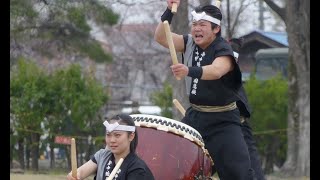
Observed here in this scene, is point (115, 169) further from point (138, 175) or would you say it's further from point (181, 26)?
point (181, 26)

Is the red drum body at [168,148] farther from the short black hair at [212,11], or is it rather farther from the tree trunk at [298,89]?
the tree trunk at [298,89]

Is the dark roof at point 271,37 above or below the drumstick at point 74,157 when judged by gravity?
above

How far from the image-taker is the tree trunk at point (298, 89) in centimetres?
1466

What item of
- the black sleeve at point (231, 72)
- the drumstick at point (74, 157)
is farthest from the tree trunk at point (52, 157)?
the drumstick at point (74, 157)

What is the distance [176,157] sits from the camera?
5.48 metres

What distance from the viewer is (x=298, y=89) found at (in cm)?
1516

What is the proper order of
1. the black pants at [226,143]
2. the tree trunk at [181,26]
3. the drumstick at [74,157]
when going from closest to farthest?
the drumstick at [74,157], the black pants at [226,143], the tree trunk at [181,26]

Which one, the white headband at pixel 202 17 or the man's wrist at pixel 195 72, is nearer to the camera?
the man's wrist at pixel 195 72

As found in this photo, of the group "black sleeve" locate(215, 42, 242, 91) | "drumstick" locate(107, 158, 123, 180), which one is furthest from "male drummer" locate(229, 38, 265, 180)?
"drumstick" locate(107, 158, 123, 180)

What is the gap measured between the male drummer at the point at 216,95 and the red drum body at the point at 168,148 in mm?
268

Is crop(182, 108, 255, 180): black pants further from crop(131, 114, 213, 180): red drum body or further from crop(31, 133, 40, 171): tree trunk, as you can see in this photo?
crop(31, 133, 40, 171): tree trunk

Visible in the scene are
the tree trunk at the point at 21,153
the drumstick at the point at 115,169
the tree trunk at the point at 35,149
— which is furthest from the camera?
the tree trunk at the point at 21,153
